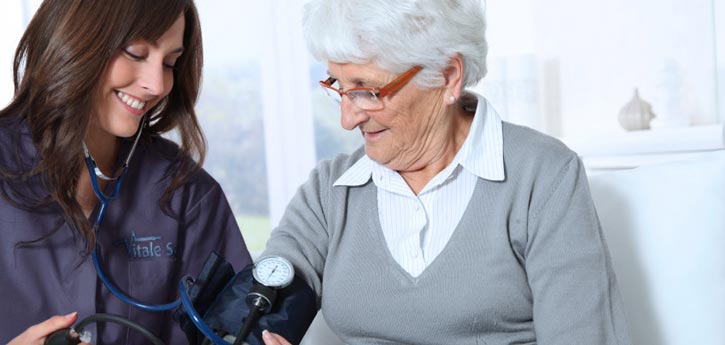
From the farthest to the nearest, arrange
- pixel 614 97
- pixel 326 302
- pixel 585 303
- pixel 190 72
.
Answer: pixel 614 97 → pixel 190 72 → pixel 326 302 → pixel 585 303

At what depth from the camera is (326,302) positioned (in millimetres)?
1521

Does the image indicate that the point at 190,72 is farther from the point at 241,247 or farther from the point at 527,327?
the point at 527,327

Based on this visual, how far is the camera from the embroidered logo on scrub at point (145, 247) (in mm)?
1739

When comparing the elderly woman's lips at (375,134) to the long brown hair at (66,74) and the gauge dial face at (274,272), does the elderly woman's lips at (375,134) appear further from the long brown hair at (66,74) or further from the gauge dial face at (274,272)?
the long brown hair at (66,74)

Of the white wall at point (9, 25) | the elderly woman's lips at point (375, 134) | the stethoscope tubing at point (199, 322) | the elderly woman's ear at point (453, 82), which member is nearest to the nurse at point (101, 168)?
the stethoscope tubing at point (199, 322)

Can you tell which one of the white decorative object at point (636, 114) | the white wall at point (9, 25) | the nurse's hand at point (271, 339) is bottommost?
the nurse's hand at point (271, 339)

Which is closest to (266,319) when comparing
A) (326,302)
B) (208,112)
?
(326,302)

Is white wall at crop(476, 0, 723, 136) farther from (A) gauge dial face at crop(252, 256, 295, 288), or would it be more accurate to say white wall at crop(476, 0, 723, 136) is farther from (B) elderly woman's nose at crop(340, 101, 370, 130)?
(A) gauge dial face at crop(252, 256, 295, 288)

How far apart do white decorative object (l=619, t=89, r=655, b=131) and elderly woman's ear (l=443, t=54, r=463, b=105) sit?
5.54 feet

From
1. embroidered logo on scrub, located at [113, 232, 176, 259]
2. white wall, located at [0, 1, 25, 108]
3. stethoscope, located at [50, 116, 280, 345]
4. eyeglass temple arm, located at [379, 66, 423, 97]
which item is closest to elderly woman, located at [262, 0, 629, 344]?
eyeglass temple arm, located at [379, 66, 423, 97]

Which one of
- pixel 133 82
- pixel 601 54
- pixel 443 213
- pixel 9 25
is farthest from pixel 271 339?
pixel 9 25

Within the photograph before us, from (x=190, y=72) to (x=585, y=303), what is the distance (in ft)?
3.24

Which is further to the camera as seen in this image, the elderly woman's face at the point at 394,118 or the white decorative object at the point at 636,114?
the white decorative object at the point at 636,114

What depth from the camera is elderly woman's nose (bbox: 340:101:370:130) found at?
1432 mm
